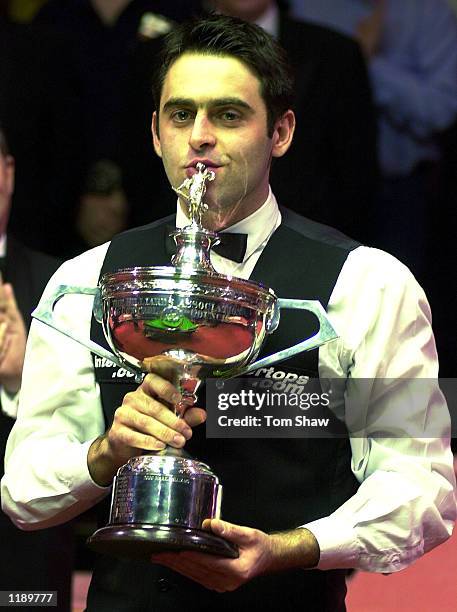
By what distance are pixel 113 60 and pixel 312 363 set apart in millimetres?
2261

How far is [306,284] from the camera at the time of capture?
2.68 m

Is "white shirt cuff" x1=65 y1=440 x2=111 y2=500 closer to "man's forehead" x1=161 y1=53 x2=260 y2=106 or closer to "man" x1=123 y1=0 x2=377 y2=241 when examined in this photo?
"man's forehead" x1=161 y1=53 x2=260 y2=106

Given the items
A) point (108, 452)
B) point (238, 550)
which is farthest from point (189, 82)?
point (238, 550)

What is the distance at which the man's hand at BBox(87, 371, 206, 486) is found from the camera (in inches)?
92.4

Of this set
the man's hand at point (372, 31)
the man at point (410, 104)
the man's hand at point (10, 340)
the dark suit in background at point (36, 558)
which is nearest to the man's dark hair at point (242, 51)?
the man's hand at point (10, 340)

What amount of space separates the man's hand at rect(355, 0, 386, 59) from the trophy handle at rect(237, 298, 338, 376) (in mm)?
2374

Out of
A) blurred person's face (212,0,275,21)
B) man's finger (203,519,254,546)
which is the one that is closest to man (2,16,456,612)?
man's finger (203,519,254,546)

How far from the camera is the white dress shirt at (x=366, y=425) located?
2.50 meters

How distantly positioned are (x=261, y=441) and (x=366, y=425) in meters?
0.18

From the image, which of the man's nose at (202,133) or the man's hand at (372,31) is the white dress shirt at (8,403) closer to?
the man's nose at (202,133)

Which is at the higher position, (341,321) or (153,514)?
(341,321)

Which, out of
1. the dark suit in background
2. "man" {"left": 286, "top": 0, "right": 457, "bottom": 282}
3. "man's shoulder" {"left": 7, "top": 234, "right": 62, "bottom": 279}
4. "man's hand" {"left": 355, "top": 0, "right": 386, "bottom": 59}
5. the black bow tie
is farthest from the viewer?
"man's hand" {"left": 355, "top": 0, "right": 386, "bottom": 59}

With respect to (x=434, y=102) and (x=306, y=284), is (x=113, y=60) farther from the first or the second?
(x=306, y=284)

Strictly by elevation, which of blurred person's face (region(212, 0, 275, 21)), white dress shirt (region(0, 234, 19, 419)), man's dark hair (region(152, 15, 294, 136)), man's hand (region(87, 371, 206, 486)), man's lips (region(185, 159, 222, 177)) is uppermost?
blurred person's face (region(212, 0, 275, 21))
